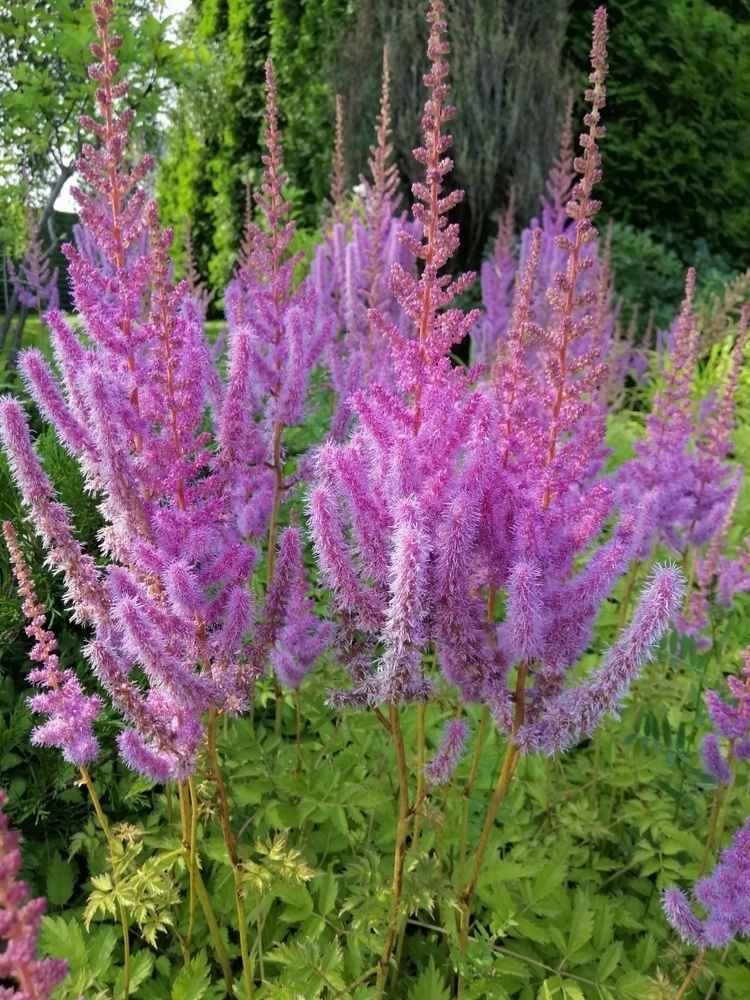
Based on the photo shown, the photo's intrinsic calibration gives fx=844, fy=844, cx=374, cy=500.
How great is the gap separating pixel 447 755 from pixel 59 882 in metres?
1.46

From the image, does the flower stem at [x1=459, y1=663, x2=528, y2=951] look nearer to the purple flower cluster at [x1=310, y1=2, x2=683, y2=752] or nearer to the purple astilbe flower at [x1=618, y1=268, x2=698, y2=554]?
the purple flower cluster at [x1=310, y1=2, x2=683, y2=752]

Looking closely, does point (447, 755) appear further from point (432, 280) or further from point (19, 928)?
point (19, 928)

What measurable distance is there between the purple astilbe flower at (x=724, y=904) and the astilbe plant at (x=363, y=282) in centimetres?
157

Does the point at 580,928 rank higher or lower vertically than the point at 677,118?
lower

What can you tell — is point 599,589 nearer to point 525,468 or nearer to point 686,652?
point 525,468

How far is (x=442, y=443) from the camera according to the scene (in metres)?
1.51

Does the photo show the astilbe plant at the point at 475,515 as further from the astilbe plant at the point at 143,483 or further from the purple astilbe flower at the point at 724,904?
the purple astilbe flower at the point at 724,904

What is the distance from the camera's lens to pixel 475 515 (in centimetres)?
141

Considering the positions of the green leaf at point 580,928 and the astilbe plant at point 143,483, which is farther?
the green leaf at point 580,928

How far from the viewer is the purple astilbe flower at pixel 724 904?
1638 mm

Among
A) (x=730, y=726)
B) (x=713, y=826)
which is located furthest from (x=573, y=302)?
(x=713, y=826)

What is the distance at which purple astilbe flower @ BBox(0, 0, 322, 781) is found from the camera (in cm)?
154

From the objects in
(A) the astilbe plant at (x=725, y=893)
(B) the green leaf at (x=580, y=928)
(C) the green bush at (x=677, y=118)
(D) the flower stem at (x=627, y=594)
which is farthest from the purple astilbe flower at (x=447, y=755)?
(C) the green bush at (x=677, y=118)

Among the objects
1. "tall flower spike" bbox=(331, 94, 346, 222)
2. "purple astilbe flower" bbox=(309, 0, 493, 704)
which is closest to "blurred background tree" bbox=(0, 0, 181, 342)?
"tall flower spike" bbox=(331, 94, 346, 222)
